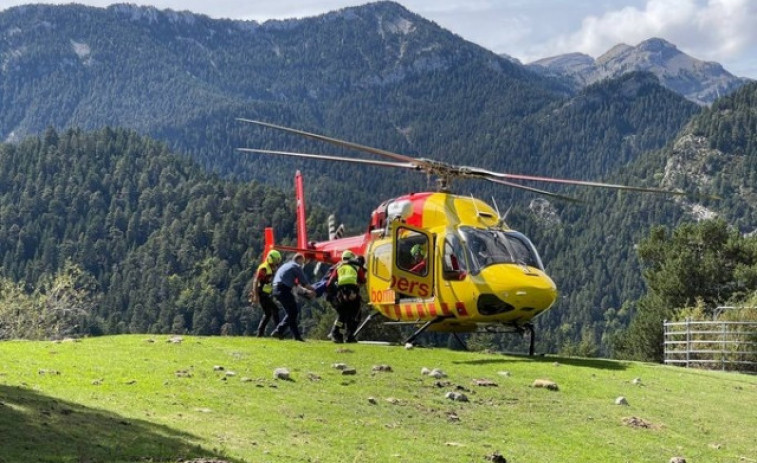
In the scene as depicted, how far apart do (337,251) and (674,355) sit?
12.1 meters

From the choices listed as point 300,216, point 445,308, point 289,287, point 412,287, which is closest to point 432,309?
point 445,308

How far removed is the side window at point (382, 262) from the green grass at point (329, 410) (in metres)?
4.60

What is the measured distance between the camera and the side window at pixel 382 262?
23.5 m

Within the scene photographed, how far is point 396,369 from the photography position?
56.1 feet

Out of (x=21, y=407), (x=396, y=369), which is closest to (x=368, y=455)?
(x=21, y=407)

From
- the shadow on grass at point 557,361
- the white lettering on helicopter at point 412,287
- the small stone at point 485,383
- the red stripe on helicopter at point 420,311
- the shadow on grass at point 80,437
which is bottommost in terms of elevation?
the shadow on grass at point 80,437

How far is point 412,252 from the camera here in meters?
22.4

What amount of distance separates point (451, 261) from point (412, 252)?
1306mm

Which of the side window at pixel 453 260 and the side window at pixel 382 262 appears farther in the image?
the side window at pixel 382 262

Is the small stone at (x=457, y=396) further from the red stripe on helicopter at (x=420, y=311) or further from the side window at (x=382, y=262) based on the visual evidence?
the side window at (x=382, y=262)

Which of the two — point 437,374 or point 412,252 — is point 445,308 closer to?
point 412,252

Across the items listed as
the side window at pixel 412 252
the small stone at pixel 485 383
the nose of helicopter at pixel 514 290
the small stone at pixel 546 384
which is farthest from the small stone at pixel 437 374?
the side window at pixel 412 252

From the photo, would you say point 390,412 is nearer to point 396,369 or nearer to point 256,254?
point 396,369

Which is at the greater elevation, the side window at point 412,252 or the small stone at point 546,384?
the side window at point 412,252
